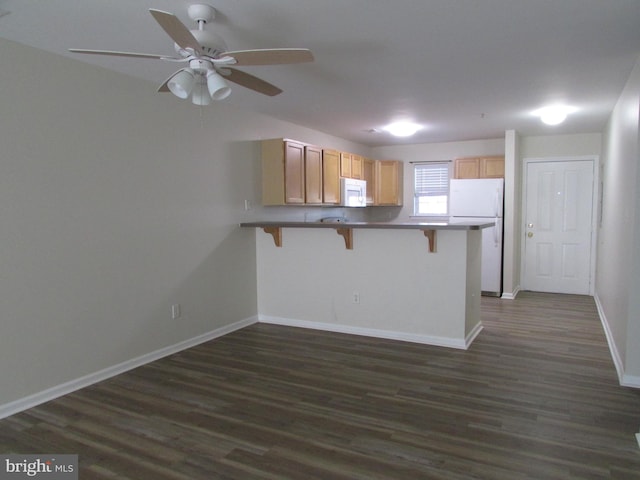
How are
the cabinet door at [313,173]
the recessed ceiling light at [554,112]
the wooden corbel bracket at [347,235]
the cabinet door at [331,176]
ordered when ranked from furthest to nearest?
the cabinet door at [331,176] < the cabinet door at [313,173] < the recessed ceiling light at [554,112] < the wooden corbel bracket at [347,235]

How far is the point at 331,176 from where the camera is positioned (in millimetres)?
5934

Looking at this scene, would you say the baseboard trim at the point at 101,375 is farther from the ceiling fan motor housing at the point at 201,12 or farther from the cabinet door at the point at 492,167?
the cabinet door at the point at 492,167

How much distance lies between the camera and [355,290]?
15.1 ft

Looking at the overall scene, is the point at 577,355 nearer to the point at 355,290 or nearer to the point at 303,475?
the point at 355,290

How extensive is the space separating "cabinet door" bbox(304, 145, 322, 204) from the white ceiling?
2.86 ft

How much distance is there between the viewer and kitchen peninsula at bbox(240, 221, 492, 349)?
4109mm

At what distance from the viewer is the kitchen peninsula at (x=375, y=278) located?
4109mm

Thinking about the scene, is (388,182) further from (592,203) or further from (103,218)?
(103,218)

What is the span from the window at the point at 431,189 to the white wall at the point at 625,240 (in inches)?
120

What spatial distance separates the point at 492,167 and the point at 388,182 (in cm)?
166

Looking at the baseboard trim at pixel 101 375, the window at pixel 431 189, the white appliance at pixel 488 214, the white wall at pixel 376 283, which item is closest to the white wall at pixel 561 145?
the white appliance at pixel 488 214

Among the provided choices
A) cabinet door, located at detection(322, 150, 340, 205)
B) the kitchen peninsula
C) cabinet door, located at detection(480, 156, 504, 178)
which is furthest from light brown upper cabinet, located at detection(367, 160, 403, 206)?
the kitchen peninsula

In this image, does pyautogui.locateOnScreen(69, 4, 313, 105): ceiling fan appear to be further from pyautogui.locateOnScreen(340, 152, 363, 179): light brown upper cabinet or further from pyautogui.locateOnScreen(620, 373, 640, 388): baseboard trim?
pyautogui.locateOnScreen(340, 152, 363, 179): light brown upper cabinet

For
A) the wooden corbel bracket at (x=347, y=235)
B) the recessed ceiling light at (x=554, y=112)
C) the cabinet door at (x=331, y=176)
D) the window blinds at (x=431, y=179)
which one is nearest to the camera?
the wooden corbel bracket at (x=347, y=235)
